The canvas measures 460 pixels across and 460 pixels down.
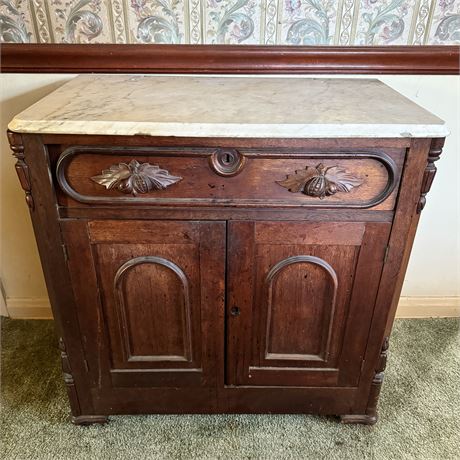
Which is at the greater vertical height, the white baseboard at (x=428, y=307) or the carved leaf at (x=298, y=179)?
the carved leaf at (x=298, y=179)

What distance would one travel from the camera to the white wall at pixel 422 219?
120 centimetres

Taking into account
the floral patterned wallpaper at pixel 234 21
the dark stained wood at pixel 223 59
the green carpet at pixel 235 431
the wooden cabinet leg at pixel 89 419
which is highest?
the floral patterned wallpaper at pixel 234 21

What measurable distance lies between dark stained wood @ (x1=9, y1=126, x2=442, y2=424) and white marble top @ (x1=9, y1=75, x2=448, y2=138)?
30 millimetres

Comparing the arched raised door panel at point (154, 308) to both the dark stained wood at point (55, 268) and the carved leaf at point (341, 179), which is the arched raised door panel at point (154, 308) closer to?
the dark stained wood at point (55, 268)

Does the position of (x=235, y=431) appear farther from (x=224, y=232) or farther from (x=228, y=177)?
(x=228, y=177)

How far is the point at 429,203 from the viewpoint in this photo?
138cm

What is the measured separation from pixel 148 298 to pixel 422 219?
36.8 inches

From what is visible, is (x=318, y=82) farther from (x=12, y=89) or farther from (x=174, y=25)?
(x=12, y=89)

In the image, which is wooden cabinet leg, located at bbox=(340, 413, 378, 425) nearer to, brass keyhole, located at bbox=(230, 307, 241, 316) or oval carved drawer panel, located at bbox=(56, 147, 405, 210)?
brass keyhole, located at bbox=(230, 307, 241, 316)

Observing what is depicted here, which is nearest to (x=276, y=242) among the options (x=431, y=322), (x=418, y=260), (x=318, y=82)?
(x=318, y=82)

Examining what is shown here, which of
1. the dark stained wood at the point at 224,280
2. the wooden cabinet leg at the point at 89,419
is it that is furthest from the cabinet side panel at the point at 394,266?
the wooden cabinet leg at the point at 89,419

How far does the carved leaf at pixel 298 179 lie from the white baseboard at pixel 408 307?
93 cm

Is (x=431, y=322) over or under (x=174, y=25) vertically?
under

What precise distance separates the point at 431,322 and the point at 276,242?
95 cm
